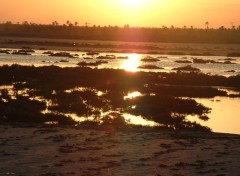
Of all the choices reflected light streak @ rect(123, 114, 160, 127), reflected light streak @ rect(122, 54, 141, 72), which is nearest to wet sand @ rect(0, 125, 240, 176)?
reflected light streak @ rect(123, 114, 160, 127)

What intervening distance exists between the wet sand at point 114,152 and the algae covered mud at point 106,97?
3192mm

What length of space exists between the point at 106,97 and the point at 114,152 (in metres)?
19.8

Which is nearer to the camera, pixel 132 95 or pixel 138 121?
pixel 138 121

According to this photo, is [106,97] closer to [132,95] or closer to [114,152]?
[132,95]

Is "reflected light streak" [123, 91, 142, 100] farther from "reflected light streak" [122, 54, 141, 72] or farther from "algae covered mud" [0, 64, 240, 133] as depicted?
"reflected light streak" [122, 54, 141, 72]

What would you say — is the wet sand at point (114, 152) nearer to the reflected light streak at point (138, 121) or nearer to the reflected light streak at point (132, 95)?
the reflected light streak at point (138, 121)

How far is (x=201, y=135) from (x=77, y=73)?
118 feet

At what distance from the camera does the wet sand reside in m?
17.6

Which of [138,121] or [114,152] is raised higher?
[114,152]

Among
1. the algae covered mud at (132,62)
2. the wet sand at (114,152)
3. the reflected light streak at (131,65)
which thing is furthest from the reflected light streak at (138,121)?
the algae covered mud at (132,62)

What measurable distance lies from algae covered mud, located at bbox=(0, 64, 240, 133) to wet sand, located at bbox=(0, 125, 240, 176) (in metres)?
3.19

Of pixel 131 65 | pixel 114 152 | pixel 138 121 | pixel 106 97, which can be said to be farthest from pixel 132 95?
pixel 131 65

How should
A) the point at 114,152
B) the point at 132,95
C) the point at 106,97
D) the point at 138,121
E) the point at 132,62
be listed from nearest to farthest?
1. the point at 114,152
2. the point at 138,121
3. the point at 106,97
4. the point at 132,95
5. the point at 132,62

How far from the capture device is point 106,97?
3984cm
